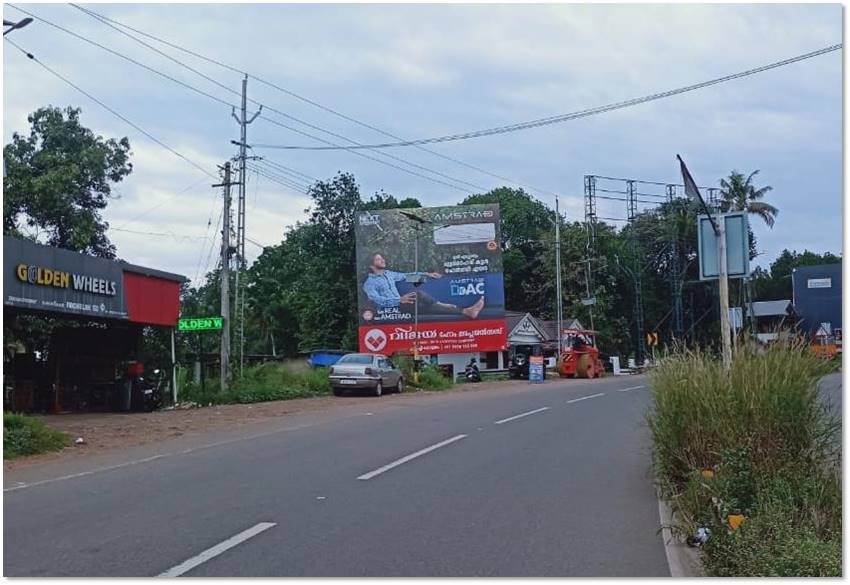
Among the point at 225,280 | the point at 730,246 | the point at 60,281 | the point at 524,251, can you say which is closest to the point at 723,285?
the point at 730,246

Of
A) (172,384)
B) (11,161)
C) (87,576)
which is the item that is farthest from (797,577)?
(11,161)

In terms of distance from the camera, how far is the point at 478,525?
28.5 ft

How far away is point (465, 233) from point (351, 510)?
35.8m

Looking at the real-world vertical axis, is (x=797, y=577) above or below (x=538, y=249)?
below

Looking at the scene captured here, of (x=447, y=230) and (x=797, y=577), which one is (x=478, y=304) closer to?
(x=447, y=230)

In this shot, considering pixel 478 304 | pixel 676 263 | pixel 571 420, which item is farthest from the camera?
pixel 676 263

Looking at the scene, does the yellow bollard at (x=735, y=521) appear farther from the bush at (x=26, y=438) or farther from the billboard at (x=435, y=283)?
the billboard at (x=435, y=283)

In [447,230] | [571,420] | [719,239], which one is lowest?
[571,420]

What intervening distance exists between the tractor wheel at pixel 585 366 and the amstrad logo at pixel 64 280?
29.1 m

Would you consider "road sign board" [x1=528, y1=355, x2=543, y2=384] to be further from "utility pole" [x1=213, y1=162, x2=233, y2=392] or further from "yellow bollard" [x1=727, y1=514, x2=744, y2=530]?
"yellow bollard" [x1=727, y1=514, x2=744, y2=530]

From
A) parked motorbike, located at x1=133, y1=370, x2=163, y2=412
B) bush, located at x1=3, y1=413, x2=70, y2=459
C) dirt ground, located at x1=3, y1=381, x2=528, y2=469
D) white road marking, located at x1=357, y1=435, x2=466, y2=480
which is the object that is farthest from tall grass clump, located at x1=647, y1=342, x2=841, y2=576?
parked motorbike, located at x1=133, y1=370, x2=163, y2=412

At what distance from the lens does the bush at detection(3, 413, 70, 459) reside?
48.6 ft

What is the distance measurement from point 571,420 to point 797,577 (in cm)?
1463

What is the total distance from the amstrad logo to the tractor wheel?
29125mm
